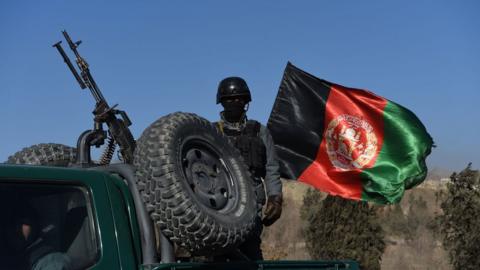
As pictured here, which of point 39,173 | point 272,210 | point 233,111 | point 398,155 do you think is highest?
point 398,155

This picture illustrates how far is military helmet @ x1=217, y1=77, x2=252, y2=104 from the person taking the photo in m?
4.91

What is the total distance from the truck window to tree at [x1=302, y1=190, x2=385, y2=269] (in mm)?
11981

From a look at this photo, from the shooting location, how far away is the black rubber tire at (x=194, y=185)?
11.1ft

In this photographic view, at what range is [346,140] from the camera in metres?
8.20

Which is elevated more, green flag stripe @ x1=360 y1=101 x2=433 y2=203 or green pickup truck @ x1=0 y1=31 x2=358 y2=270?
green flag stripe @ x1=360 y1=101 x2=433 y2=203

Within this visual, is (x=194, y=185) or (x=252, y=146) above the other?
(x=252, y=146)

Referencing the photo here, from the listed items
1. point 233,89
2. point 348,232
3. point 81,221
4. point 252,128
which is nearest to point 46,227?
point 81,221

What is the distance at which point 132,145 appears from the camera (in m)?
5.11

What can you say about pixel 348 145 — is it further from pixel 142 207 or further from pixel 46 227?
pixel 46 227

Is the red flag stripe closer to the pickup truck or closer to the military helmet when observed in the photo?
the military helmet

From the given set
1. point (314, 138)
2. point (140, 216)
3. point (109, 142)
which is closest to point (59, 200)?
point (140, 216)

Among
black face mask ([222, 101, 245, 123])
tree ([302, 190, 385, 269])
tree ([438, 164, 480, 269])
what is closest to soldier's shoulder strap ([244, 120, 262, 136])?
black face mask ([222, 101, 245, 123])

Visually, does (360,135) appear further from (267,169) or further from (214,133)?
(214,133)

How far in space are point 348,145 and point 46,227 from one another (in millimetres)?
5421
